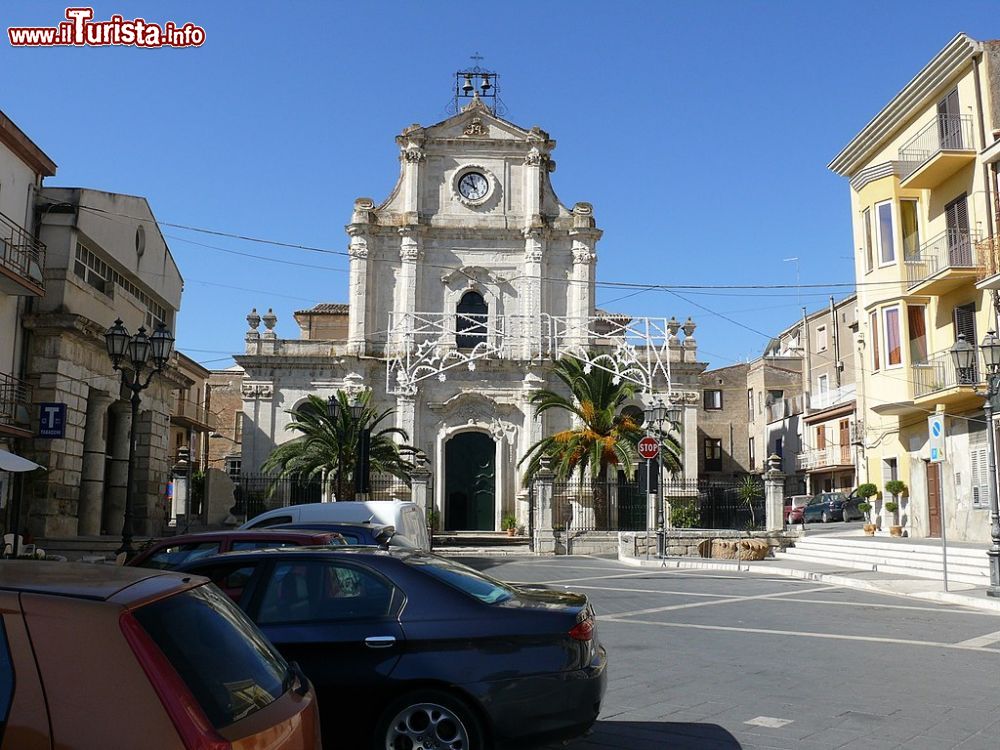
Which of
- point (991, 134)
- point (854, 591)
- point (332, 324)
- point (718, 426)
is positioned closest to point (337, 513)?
point (854, 591)

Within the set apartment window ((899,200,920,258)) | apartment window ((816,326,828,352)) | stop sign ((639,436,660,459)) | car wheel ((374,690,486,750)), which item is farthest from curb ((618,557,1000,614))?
apartment window ((816,326,828,352))

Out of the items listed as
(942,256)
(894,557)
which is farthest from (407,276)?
(894,557)

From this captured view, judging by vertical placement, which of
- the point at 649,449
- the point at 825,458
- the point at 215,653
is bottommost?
the point at 215,653

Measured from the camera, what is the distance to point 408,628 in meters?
5.63

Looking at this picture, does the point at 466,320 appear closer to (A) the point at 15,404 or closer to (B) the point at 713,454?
(A) the point at 15,404

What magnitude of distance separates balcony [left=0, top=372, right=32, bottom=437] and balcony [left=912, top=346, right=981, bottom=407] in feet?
76.1

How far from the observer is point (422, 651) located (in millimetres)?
5527

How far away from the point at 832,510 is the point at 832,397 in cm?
1012

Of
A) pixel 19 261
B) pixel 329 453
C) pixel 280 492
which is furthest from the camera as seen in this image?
pixel 280 492

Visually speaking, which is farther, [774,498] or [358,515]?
[774,498]

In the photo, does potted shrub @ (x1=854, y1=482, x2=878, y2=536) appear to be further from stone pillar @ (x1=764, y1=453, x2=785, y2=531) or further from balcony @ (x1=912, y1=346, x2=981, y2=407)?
balcony @ (x1=912, y1=346, x2=981, y2=407)

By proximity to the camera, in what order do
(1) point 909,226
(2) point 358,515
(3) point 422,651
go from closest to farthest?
(3) point 422,651 → (2) point 358,515 → (1) point 909,226

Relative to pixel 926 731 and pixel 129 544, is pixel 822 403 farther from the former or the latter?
pixel 926 731

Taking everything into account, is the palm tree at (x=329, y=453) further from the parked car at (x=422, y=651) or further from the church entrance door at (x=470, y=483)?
the parked car at (x=422, y=651)
